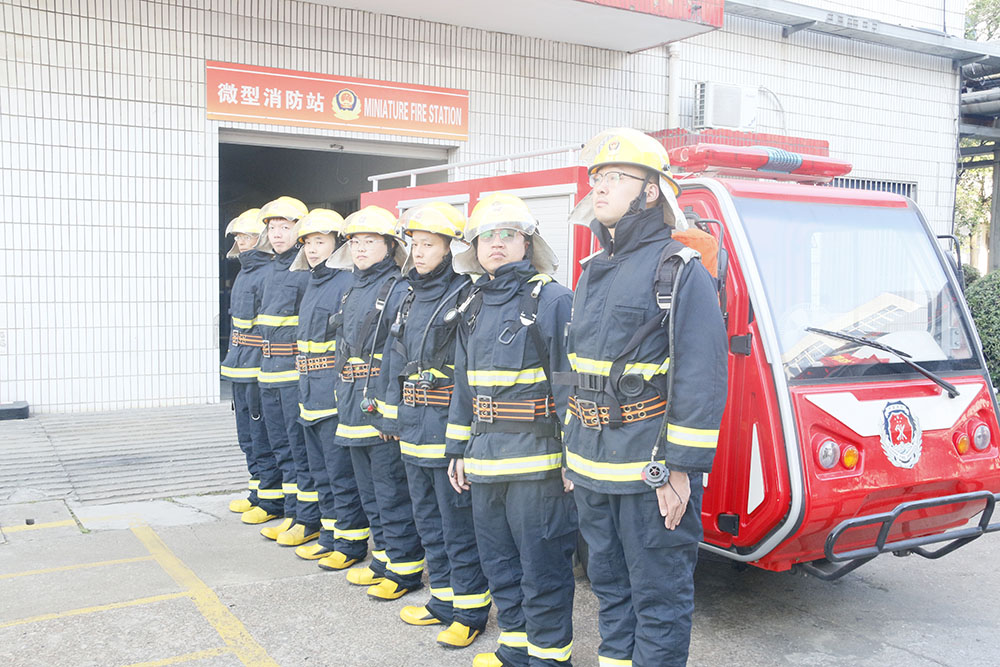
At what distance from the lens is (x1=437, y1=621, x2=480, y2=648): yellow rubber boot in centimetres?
422

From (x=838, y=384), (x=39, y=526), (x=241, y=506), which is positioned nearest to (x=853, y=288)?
(x=838, y=384)

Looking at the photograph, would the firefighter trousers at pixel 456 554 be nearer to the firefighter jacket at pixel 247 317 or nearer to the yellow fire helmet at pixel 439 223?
the yellow fire helmet at pixel 439 223

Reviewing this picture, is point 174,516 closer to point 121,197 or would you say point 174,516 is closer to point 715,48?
point 121,197

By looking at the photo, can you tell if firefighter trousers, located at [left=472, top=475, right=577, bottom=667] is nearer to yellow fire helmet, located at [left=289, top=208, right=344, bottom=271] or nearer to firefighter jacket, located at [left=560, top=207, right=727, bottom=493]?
firefighter jacket, located at [left=560, top=207, right=727, bottom=493]

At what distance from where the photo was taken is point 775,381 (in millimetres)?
3869

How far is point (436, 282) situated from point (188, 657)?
2054 mm

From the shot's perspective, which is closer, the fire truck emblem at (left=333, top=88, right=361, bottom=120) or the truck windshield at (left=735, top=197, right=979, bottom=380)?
the truck windshield at (left=735, top=197, right=979, bottom=380)

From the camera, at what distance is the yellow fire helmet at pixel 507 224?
157 inches

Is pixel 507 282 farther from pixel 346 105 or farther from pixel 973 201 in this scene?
pixel 973 201

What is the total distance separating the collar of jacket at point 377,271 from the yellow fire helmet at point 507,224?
2.99ft

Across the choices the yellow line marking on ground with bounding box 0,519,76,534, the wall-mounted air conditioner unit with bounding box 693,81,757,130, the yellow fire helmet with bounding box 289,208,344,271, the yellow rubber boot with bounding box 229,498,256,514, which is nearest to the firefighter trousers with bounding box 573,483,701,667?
the yellow fire helmet with bounding box 289,208,344,271

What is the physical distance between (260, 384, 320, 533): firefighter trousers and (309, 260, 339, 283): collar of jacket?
729mm

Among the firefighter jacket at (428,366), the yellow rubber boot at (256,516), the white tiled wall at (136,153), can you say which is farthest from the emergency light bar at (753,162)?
the white tiled wall at (136,153)

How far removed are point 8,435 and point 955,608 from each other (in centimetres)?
752
